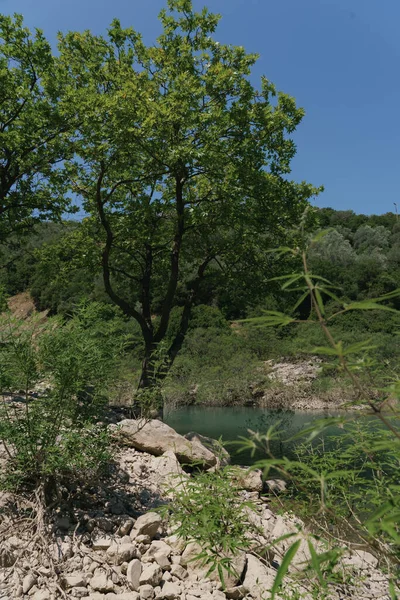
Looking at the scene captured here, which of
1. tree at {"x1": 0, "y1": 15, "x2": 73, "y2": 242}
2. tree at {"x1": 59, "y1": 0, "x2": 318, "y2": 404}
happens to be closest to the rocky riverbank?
tree at {"x1": 59, "y1": 0, "x2": 318, "y2": 404}

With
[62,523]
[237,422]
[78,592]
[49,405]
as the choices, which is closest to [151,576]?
[78,592]

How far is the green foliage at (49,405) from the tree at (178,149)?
3770 mm

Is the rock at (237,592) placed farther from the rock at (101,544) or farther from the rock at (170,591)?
the rock at (101,544)

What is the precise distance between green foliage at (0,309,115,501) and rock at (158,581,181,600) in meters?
1.00

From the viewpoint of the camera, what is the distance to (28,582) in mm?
2945

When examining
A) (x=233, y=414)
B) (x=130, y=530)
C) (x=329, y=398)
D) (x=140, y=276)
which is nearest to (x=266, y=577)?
(x=130, y=530)

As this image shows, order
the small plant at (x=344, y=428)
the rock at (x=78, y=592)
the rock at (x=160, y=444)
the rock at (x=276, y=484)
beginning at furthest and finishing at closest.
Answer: the rock at (x=276, y=484)
the rock at (x=160, y=444)
the rock at (x=78, y=592)
the small plant at (x=344, y=428)

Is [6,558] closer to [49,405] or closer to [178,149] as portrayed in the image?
[49,405]

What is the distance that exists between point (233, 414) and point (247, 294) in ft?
27.6

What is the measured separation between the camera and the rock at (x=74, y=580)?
2975mm

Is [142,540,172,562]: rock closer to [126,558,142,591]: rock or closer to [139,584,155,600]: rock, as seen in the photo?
[126,558,142,591]: rock

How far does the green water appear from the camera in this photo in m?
10.6

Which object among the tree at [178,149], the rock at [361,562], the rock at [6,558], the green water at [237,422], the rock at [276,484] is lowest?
the green water at [237,422]

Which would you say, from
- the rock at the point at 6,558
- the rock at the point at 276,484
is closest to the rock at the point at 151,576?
the rock at the point at 6,558
